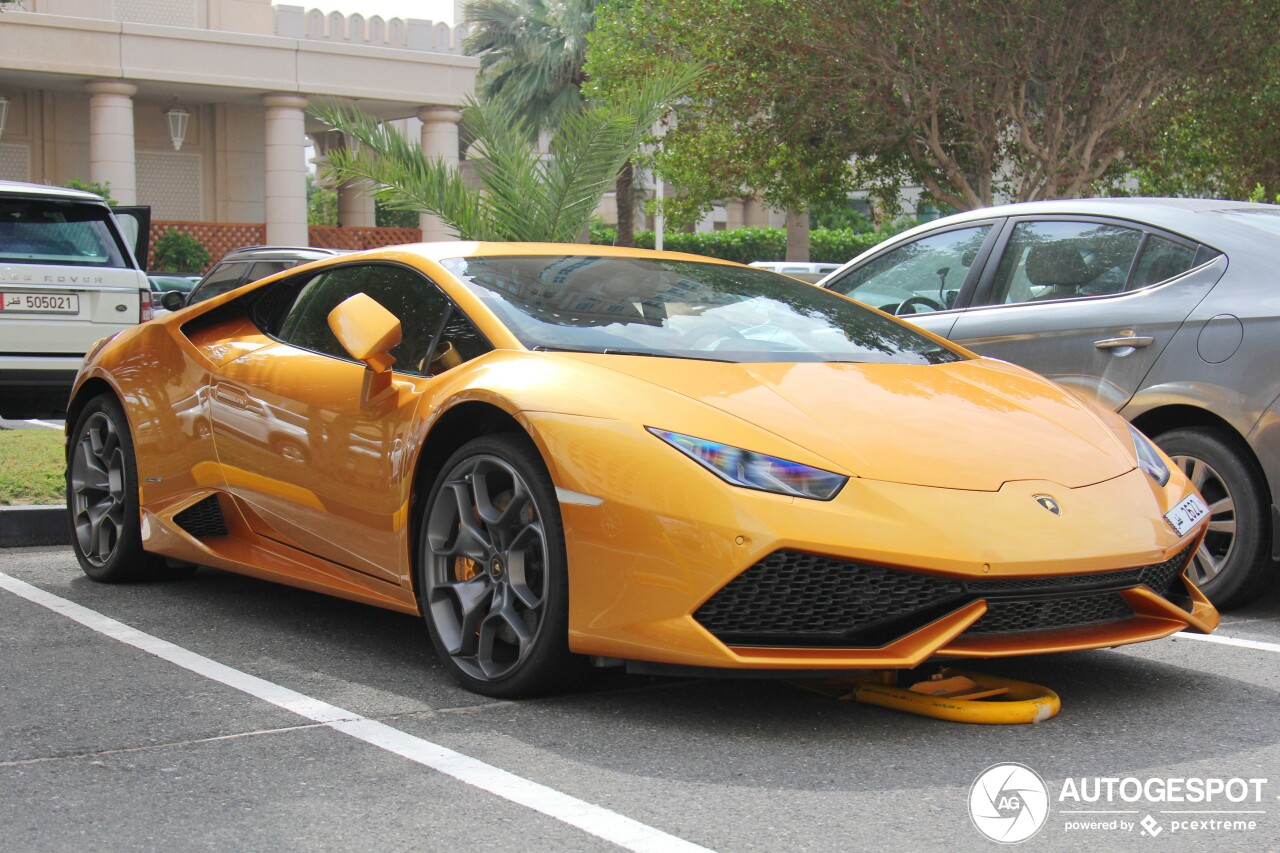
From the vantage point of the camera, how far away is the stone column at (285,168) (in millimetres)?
29438

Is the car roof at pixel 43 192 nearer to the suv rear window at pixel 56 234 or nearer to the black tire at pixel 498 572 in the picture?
the suv rear window at pixel 56 234

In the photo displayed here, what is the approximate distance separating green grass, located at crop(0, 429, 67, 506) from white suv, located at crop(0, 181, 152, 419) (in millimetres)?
498

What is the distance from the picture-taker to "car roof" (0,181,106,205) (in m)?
10.6

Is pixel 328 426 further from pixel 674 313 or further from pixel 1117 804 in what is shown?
pixel 1117 804

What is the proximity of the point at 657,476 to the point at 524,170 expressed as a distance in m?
7.45

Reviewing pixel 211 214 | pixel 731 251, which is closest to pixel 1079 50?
pixel 211 214

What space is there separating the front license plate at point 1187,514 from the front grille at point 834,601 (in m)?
0.54

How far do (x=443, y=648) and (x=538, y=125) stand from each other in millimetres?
39868

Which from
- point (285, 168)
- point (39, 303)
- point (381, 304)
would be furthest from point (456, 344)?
point (285, 168)

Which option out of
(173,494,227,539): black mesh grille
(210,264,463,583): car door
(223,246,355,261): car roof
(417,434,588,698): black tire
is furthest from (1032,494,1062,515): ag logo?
(223,246,355,261): car roof

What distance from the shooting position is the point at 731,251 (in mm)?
51031

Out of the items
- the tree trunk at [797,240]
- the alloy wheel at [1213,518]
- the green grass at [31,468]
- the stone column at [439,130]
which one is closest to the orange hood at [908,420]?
the alloy wheel at [1213,518]

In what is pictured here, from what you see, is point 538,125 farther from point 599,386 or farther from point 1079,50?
point 599,386

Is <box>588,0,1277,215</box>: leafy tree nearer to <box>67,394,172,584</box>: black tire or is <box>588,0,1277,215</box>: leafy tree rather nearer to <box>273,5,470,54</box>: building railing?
<box>273,5,470,54</box>: building railing
